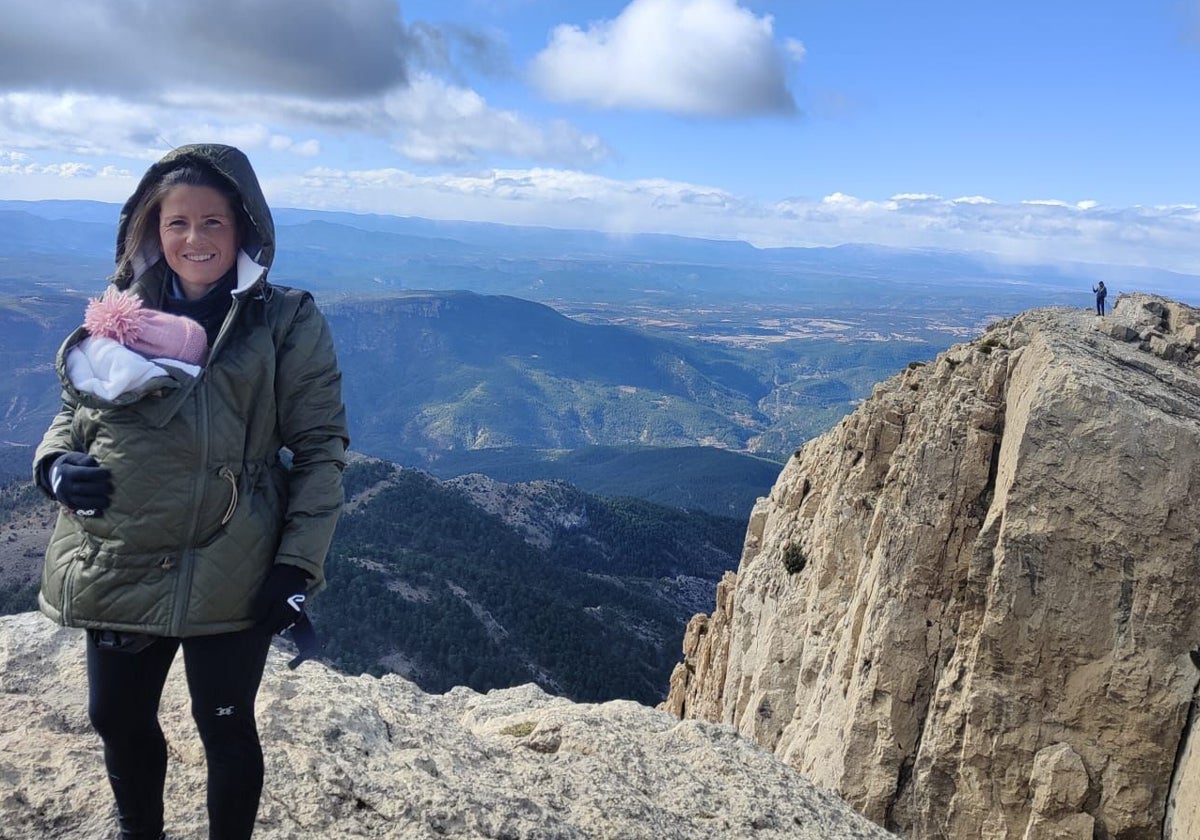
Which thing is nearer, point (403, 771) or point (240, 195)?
point (240, 195)

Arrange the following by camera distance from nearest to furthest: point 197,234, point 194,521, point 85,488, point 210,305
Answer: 1. point 85,488
2. point 194,521
3. point 197,234
4. point 210,305

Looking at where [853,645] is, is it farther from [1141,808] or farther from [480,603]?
[480,603]

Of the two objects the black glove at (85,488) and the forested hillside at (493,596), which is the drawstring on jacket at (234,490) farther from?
the forested hillside at (493,596)

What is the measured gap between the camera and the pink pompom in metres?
4.92

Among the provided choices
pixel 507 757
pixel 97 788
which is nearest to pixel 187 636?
pixel 97 788

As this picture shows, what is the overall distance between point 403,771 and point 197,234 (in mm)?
5180

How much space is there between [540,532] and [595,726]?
107839 millimetres

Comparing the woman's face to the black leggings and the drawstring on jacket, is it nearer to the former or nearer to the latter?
the drawstring on jacket

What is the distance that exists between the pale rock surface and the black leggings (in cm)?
98

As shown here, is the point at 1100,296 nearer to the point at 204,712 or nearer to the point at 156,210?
the point at 156,210

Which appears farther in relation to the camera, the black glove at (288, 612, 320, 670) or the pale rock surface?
the pale rock surface

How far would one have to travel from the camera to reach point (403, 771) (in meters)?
7.42

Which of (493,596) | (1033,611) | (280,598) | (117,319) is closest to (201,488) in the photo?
(280,598)

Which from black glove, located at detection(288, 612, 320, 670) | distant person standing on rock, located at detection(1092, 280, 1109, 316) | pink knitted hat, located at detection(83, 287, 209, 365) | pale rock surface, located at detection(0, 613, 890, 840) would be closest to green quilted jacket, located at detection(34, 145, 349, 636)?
pink knitted hat, located at detection(83, 287, 209, 365)
